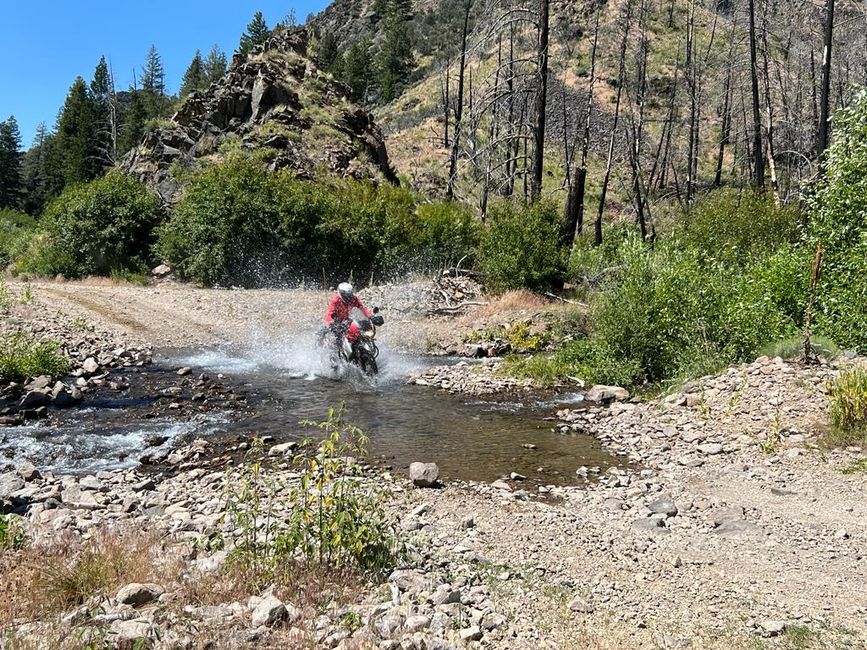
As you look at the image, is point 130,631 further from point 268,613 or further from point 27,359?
point 27,359

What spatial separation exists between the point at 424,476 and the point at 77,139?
6484 cm

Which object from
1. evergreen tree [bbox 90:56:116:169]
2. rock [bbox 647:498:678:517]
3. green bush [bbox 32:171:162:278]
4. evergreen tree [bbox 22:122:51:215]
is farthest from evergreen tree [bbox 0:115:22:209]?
rock [bbox 647:498:678:517]

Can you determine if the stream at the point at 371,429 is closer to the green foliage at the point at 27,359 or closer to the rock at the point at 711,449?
the rock at the point at 711,449

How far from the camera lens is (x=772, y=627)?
4184mm

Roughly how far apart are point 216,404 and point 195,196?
1943 cm

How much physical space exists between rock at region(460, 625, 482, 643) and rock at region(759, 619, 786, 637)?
189 cm

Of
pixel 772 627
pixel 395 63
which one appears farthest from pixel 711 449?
pixel 395 63

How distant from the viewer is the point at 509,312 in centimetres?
1852

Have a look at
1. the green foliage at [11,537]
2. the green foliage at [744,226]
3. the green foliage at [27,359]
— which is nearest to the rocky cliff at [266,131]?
the green foliage at [27,359]

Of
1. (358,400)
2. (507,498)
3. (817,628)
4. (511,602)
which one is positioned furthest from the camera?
(358,400)

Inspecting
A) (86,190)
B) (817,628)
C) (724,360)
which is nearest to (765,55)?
(724,360)

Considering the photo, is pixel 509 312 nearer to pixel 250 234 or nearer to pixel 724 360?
pixel 724 360

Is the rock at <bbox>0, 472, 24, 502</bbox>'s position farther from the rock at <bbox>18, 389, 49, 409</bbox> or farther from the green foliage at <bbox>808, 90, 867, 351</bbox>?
the green foliage at <bbox>808, 90, 867, 351</bbox>

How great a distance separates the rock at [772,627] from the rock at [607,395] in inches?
302
